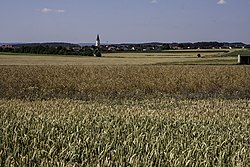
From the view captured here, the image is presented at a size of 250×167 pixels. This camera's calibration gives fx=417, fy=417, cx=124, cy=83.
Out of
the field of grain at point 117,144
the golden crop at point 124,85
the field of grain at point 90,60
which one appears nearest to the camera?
the field of grain at point 117,144

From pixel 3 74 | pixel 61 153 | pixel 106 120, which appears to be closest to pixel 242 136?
pixel 106 120

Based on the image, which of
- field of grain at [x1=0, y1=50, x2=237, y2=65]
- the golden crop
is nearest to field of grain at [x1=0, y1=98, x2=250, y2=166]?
the golden crop

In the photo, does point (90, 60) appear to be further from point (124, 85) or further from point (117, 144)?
point (117, 144)

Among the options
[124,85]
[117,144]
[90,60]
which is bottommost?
[90,60]

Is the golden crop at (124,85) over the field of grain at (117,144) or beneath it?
beneath

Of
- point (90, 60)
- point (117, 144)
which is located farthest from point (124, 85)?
point (90, 60)

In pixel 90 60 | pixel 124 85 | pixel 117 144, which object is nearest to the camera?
pixel 117 144

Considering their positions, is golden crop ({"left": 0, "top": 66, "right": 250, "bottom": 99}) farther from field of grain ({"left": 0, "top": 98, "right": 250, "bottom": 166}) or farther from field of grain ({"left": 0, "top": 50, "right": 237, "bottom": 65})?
field of grain ({"left": 0, "top": 50, "right": 237, "bottom": 65})

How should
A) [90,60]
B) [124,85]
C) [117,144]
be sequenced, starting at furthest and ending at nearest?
[90,60], [124,85], [117,144]

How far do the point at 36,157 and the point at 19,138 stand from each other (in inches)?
50.0

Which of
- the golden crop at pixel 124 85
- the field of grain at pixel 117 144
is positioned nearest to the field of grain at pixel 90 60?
the golden crop at pixel 124 85

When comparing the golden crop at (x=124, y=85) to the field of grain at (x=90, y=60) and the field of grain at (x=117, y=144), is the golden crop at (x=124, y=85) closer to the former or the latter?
the field of grain at (x=117, y=144)

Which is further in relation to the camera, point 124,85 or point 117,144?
point 124,85

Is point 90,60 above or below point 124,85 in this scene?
below
